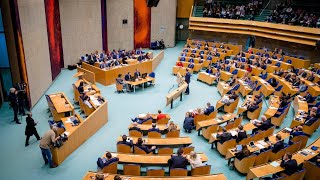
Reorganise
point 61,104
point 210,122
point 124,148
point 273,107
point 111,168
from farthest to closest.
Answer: point 273,107
point 61,104
point 210,122
point 124,148
point 111,168

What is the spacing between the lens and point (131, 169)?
8211 mm

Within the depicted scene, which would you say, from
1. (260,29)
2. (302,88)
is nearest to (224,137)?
(302,88)

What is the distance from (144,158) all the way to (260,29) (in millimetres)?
18081

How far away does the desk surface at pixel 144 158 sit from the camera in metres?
8.52

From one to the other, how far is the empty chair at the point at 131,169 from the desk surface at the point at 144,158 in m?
0.35

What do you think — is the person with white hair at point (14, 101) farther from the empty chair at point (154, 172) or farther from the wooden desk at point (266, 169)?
the wooden desk at point (266, 169)

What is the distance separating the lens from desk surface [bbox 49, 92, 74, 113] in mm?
11945

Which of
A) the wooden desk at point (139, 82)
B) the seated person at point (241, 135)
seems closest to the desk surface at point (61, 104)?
the wooden desk at point (139, 82)

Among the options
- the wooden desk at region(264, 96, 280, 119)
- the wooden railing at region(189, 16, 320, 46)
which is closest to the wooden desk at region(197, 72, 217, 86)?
the wooden desk at region(264, 96, 280, 119)

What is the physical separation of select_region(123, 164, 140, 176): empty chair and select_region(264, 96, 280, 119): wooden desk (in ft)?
22.0

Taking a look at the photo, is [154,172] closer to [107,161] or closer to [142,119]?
[107,161]

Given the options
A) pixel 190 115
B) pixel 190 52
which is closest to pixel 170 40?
pixel 190 52

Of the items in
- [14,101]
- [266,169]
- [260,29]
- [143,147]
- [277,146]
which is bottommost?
[266,169]

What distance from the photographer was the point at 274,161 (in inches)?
341
